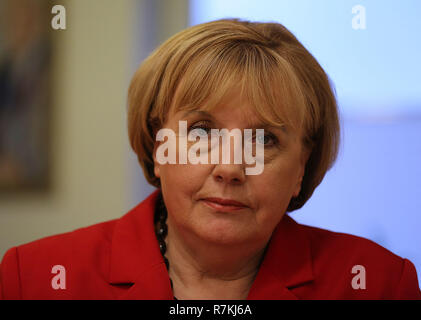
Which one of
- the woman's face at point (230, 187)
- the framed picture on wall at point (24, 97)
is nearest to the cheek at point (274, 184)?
the woman's face at point (230, 187)

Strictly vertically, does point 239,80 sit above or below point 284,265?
above

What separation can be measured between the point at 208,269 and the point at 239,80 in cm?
55

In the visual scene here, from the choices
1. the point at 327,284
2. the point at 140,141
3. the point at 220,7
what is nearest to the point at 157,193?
the point at 140,141

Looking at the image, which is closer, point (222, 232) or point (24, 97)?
point (222, 232)

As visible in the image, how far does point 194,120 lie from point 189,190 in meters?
0.18

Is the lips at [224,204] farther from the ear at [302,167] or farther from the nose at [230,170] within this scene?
the ear at [302,167]

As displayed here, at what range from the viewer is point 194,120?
1177 millimetres

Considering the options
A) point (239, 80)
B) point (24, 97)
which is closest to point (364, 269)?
point (239, 80)

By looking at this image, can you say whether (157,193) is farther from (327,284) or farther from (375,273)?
(375,273)

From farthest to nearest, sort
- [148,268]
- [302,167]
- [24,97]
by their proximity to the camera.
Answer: [24,97], [302,167], [148,268]

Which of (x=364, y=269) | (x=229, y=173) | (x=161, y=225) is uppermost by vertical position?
(x=229, y=173)

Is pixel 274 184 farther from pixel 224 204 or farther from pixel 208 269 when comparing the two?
pixel 208 269

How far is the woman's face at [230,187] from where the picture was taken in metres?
1.14

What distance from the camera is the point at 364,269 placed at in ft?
4.35
